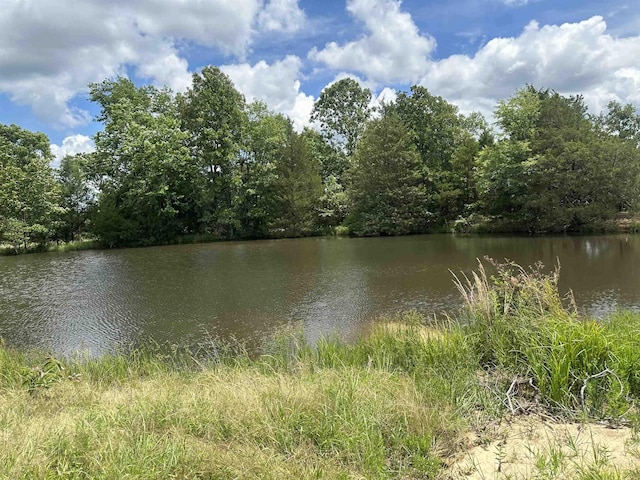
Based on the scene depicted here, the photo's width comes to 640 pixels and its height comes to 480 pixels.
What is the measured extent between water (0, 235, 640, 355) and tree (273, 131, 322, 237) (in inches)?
478

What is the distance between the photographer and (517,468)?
2750mm

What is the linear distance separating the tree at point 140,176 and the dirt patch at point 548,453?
3089 centimetres

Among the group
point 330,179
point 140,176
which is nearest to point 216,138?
point 140,176

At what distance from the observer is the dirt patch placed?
2.60 meters

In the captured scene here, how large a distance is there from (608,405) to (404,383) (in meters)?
1.59

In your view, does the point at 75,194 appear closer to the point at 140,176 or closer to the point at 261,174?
the point at 140,176

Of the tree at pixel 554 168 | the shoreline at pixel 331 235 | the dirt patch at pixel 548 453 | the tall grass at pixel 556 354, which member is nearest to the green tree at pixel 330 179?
the shoreline at pixel 331 235

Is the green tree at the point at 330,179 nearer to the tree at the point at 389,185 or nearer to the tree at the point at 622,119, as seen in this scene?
the tree at the point at 389,185

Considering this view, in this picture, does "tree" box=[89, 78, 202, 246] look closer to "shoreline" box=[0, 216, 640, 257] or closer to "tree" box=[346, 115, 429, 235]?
"shoreline" box=[0, 216, 640, 257]

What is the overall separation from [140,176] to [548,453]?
3313 centimetres

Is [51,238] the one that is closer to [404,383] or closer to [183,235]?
[183,235]

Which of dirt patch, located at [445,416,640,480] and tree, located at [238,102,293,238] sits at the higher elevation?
tree, located at [238,102,293,238]

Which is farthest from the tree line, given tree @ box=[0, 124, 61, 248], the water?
the water

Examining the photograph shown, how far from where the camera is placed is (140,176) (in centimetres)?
3186
